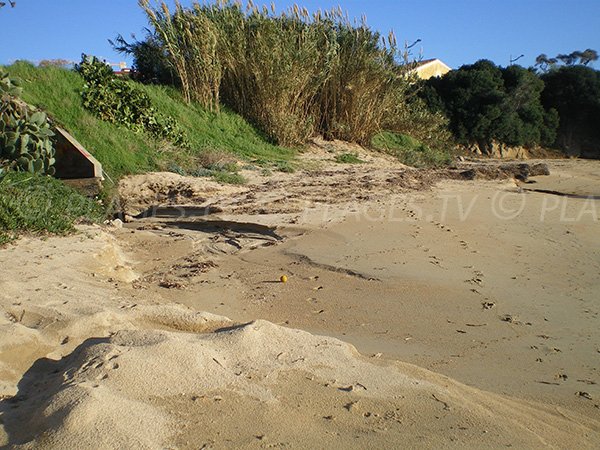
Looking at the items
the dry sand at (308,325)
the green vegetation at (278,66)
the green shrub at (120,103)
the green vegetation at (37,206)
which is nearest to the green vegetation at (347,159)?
the green vegetation at (278,66)

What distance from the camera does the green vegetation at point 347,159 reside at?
13385mm

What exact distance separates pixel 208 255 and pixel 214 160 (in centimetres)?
443

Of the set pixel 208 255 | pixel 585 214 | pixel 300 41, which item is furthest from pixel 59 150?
pixel 585 214

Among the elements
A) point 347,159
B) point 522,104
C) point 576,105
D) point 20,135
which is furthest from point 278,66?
point 576,105

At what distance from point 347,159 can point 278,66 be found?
2527 millimetres

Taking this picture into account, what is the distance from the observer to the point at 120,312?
408 centimetres

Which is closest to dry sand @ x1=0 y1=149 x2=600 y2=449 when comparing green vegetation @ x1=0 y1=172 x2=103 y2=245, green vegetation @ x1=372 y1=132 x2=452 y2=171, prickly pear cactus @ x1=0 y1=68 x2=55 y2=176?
green vegetation @ x1=0 y1=172 x2=103 y2=245

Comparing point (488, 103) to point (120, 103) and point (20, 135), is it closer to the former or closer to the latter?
point (120, 103)

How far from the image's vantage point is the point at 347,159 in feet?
44.5

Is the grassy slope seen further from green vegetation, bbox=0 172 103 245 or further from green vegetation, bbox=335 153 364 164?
green vegetation, bbox=0 172 103 245

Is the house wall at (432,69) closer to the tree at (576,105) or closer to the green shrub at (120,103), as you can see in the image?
the tree at (576,105)

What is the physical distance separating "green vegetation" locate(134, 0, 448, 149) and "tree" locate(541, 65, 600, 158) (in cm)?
967

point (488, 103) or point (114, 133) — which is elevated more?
point (488, 103)

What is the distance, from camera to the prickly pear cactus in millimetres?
7695
